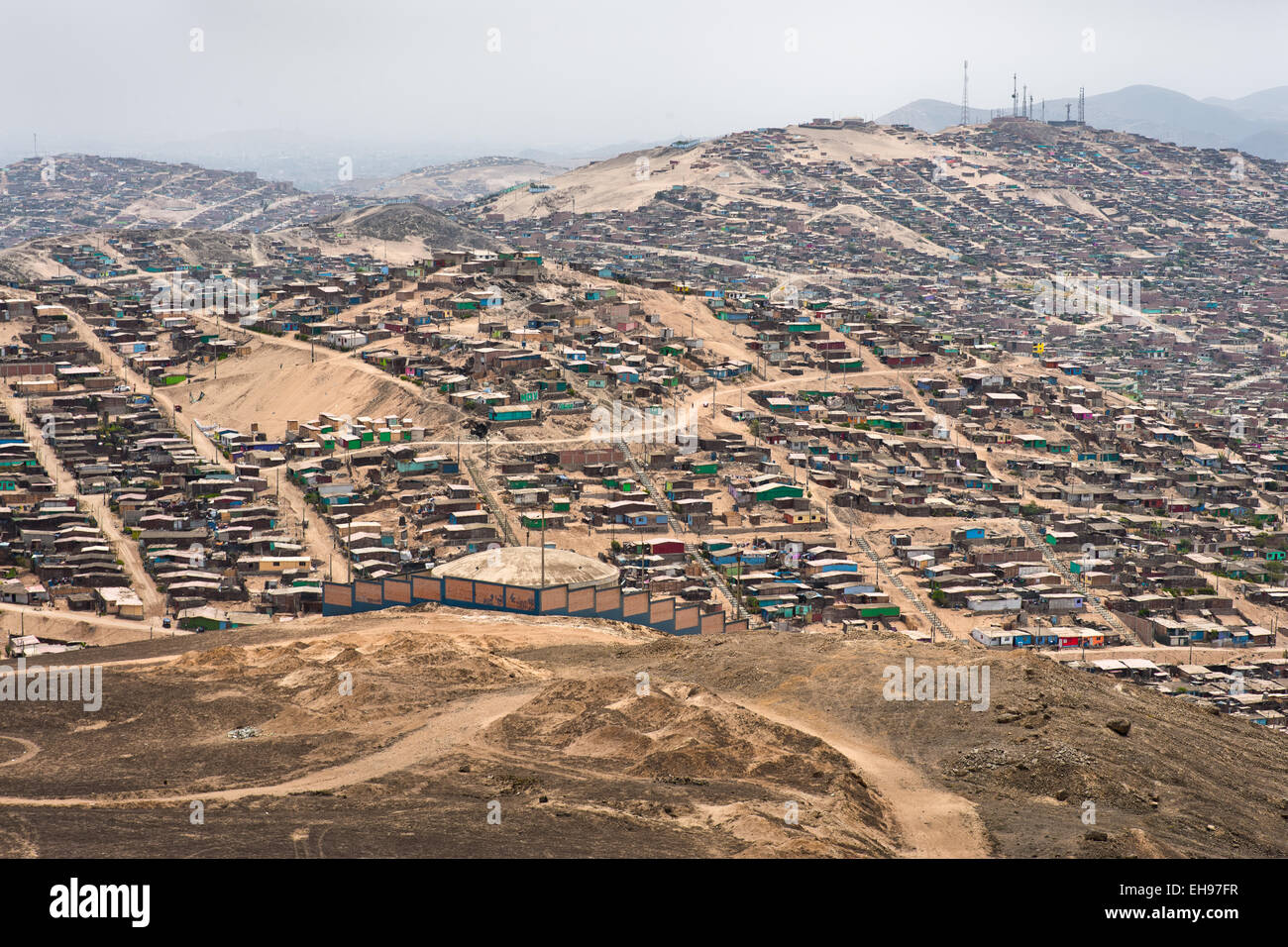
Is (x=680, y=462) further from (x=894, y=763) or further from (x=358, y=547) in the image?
(x=894, y=763)

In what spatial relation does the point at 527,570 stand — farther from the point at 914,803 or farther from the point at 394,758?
the point at 914,803

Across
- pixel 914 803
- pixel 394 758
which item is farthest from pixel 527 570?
pixel 914 803

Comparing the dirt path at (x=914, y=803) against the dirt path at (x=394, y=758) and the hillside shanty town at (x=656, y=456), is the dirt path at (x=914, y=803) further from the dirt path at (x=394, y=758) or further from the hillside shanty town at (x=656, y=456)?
the hillside shanty town at (x=656, y=456)

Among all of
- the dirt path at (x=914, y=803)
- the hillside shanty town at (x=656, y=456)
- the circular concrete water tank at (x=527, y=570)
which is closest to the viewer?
the dirt path at (x=914, y=803)

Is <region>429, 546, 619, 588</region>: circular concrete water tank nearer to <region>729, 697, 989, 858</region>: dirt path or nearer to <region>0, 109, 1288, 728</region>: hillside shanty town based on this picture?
<region>0, 109, 1288, 728</region>: hillside shanty town

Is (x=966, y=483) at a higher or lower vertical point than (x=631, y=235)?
lower
